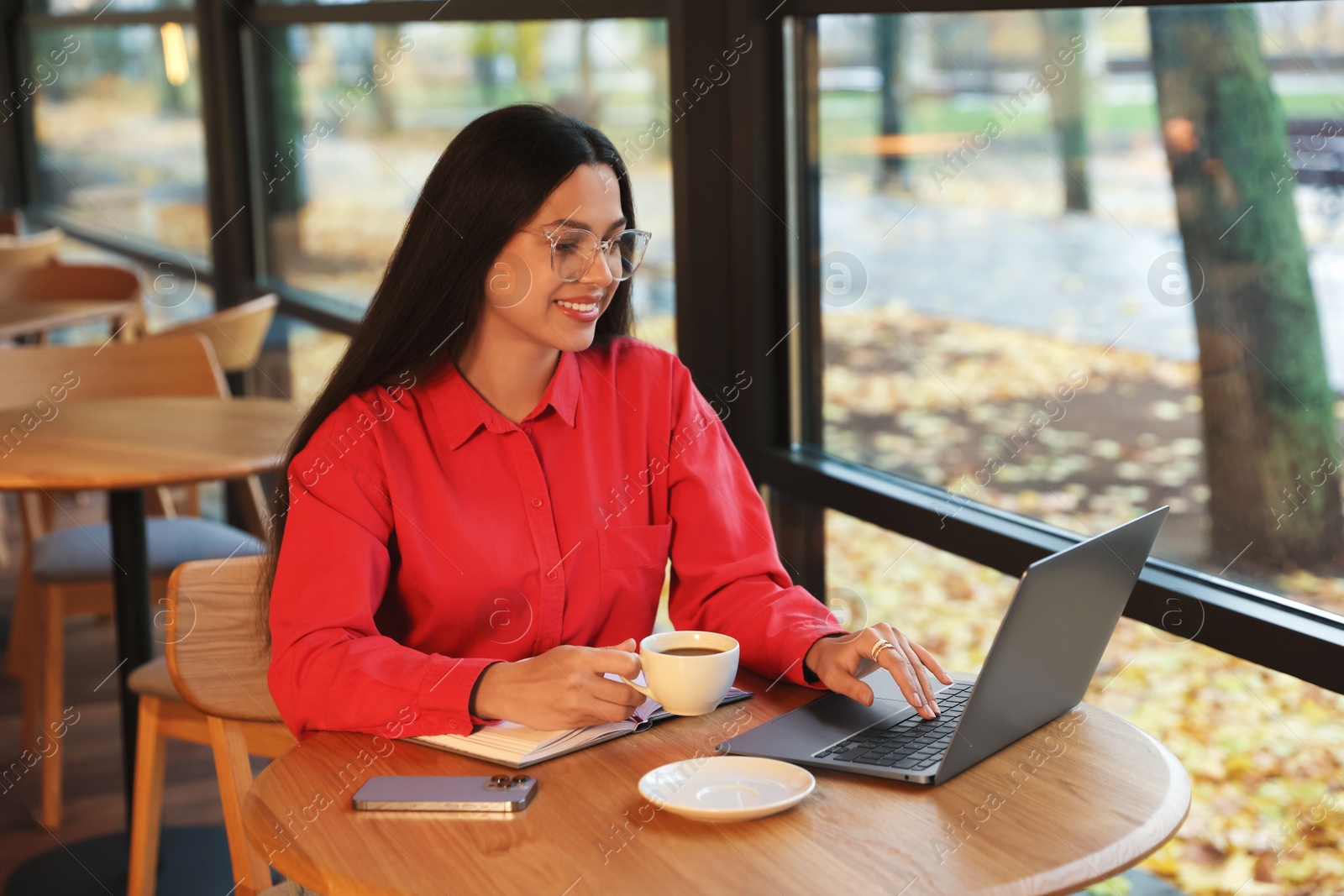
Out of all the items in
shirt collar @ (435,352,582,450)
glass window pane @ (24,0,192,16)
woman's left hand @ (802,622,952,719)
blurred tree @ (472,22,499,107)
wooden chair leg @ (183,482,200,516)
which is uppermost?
glass window pane @ (24,0,192,16)

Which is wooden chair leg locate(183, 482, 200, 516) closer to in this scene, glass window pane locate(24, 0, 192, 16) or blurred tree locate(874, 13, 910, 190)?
glass window pane locate(24, 0, 192, 16)

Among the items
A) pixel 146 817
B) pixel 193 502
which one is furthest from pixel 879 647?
pixel 193 502

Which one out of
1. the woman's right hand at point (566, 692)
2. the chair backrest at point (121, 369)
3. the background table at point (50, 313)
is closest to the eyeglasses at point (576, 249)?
the woman's right hand at point (566, 692)

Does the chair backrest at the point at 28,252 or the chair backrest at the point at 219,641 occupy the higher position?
the chair backrest at the point at 28,252

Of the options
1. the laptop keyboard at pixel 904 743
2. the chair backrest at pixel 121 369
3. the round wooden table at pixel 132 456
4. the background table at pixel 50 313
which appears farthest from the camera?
the background table at pixel 50 313

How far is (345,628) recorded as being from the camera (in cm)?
146

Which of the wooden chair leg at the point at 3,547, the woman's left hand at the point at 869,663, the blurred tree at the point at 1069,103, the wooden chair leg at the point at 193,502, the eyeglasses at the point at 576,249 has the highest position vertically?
the blurred tree at the point at 1069,103

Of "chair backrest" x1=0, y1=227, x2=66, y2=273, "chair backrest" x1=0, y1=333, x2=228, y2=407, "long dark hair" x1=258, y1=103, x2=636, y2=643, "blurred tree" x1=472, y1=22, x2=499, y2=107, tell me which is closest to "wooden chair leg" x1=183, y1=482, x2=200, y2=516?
"chair backrest" x1=0, y1=333, x2=228, y2=407

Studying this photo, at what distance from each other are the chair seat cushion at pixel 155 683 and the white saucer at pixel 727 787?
3.89ft

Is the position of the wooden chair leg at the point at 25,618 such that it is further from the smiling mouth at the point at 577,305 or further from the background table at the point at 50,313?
A: the smiling mouth at the point at 577,305

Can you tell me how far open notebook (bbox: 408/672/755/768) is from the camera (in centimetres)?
130

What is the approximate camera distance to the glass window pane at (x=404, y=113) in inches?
115

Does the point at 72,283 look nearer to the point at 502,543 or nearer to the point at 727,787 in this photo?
the point at 502,543

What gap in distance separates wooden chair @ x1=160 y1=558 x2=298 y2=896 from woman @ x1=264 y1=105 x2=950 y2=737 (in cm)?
19
